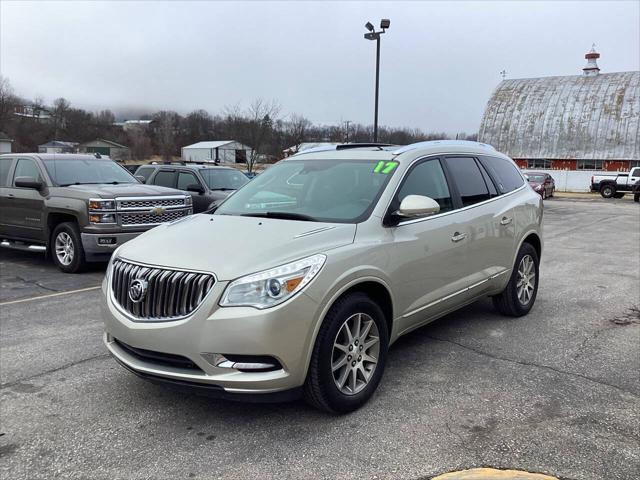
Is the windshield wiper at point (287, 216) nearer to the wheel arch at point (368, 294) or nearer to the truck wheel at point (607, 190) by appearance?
the wheel arch at point (368, 294)

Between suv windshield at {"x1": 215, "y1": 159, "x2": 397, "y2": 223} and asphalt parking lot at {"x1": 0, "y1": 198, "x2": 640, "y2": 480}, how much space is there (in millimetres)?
1385

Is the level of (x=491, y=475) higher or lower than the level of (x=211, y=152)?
lower

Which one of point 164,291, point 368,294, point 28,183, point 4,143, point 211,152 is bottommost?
point 368,294

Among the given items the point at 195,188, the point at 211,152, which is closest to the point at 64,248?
the point at 195,188

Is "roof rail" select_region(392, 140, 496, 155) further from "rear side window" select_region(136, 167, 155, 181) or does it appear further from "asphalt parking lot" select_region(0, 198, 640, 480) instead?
"rear side window" select_region(136, 167, 155, 181)

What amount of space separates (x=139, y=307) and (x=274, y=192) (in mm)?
1705

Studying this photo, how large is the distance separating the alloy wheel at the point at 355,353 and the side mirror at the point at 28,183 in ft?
24.5

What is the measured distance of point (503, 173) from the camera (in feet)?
19.6

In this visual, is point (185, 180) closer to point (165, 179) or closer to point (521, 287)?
point (165, 179)

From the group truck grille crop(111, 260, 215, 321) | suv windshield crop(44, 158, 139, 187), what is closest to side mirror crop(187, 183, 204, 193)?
suv windshield crop(44, 158, 139, 187)

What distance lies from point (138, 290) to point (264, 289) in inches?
34.6

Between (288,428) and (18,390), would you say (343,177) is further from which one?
(18,390)

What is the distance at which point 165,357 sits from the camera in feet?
11.1

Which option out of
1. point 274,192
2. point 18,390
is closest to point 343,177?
point 274,192
